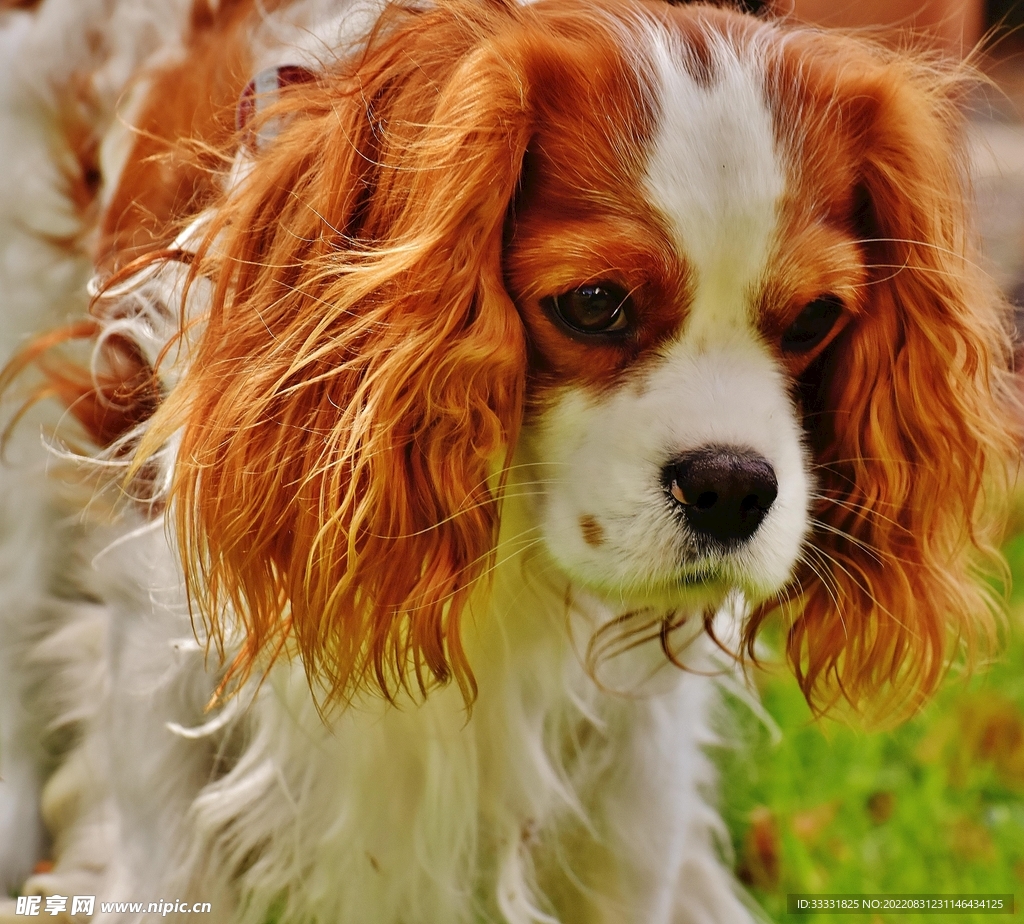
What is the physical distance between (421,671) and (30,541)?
0.65 m

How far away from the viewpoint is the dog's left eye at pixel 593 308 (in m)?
0.90

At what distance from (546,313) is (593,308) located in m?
0.04

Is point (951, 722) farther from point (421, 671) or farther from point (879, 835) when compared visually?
point (421, 671)

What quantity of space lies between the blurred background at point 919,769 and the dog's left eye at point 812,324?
340mm

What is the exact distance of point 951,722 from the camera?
166 cm

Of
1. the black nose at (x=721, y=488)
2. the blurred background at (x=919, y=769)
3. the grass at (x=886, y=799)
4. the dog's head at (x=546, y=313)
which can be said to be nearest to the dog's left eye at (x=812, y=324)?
the dog's head at (x=546, y=313)

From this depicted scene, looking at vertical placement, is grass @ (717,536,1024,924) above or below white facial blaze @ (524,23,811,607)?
below

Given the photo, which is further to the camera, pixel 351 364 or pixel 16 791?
pixel 16 791

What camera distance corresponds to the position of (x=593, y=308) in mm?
912

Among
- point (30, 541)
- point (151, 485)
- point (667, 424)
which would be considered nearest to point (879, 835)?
point (667, 424)

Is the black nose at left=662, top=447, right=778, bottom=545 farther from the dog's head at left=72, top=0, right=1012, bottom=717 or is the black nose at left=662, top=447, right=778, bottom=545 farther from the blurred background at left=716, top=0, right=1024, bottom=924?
the blurred background at left=716, top=0, right=1024, bottom=924

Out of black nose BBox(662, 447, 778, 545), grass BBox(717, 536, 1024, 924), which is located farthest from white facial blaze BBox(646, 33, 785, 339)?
grass BBox(717, 536, 1024, 924)

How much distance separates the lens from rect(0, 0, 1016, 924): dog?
0.90 metres

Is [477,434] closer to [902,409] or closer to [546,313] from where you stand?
[546,313]
